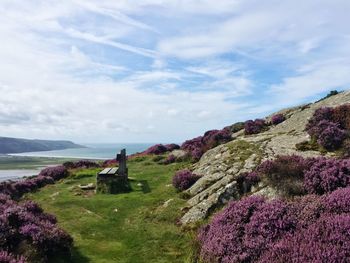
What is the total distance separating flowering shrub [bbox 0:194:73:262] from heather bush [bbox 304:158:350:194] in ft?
31.1

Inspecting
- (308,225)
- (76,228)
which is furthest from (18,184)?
(308,225)

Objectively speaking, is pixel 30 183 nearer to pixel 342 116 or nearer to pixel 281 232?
pixel 342 116

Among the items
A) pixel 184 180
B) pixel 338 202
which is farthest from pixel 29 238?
pixel 184 180

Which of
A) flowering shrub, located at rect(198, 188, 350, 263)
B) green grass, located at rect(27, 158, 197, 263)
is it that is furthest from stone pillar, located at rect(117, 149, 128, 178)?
flowering shrub, located at rect(198, 188, 350, 263)

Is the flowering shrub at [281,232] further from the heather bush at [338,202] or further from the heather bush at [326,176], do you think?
the heather bush at [326,176]

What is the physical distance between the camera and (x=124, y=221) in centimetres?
1833

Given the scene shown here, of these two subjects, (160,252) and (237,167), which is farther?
(237,167)

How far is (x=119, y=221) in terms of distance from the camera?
1838cm

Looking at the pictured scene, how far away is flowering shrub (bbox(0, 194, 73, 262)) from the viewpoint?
12.2 m

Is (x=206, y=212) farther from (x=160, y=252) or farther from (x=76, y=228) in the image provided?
(x=76, y=228)

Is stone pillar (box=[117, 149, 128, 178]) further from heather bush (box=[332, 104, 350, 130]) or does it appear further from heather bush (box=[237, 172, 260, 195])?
heather bush (box=[332, 104, 350, 130])

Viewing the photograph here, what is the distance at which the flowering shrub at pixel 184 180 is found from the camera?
22.1 m

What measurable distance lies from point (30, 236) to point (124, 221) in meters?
6.09

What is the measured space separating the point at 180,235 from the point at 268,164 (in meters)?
4.89
